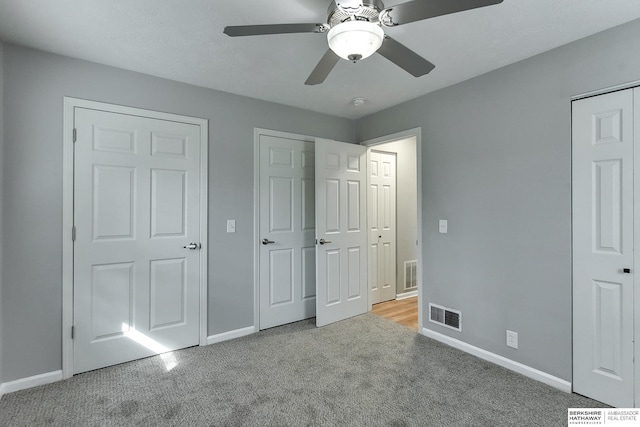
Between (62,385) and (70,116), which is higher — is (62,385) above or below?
below

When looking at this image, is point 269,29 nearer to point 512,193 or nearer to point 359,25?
point 359,25

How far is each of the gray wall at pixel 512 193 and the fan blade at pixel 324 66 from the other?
1583 millimetres

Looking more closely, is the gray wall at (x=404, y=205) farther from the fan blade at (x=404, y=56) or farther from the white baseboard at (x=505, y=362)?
the fan blade at (x=404, y=56)

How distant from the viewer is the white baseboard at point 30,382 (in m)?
2.15

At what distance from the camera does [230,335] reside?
309 cm

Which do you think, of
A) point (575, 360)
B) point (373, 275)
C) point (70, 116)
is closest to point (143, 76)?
point (70, 116)

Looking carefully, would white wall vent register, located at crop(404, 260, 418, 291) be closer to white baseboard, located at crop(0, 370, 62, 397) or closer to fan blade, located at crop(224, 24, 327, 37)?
fan blade, located at crop(224, 24, 327, 37)

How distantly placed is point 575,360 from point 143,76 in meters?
3.91

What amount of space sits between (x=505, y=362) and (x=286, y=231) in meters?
2.30

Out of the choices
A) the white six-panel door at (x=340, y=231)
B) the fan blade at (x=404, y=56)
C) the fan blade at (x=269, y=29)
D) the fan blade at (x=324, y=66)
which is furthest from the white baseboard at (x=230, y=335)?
the fan blade at (x=404, y=56)

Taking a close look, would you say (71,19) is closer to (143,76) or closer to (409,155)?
(143,76)

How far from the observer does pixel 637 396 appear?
75.5 inches

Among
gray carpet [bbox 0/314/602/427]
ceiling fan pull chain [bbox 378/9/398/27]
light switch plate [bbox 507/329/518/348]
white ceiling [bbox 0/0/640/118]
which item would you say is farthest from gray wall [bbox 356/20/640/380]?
ceiling fan pull chain [bbox 378/9/398/27]

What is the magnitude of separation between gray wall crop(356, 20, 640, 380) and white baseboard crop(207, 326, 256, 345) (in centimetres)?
179
